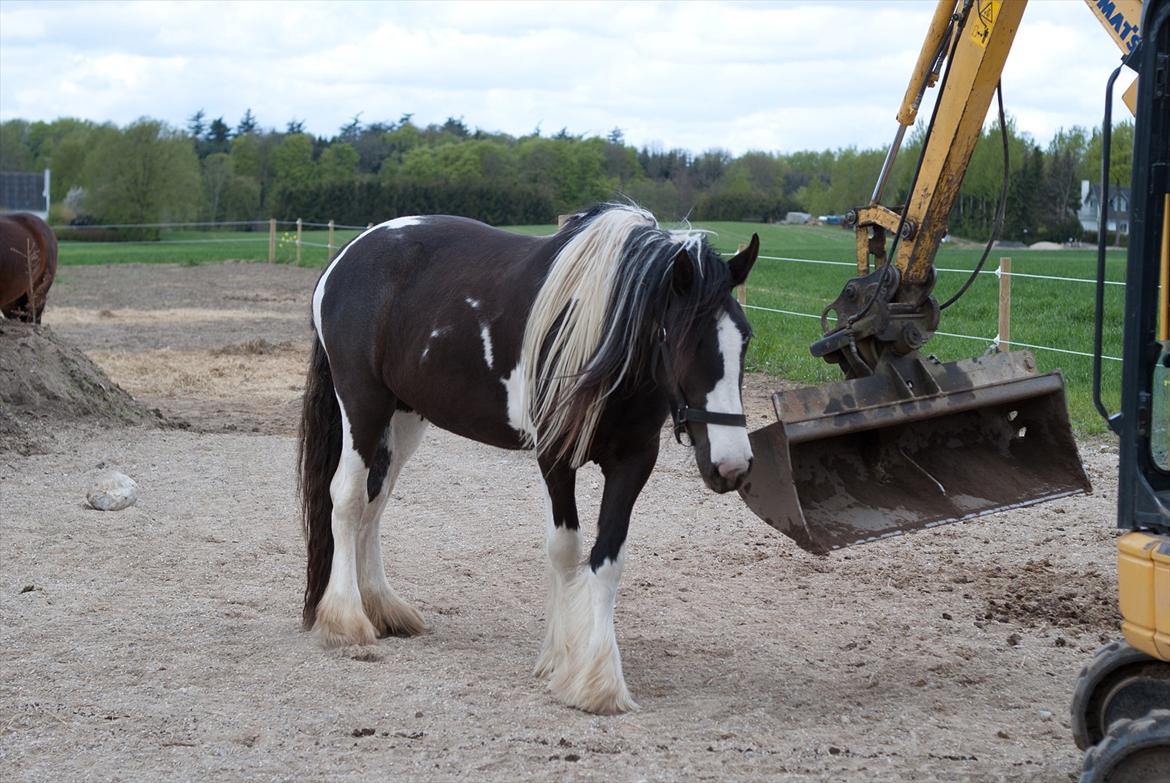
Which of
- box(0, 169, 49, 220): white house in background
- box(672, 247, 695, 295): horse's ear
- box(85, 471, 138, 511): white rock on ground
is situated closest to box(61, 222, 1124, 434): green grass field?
box(672, 247, 695, 295): horse's ear

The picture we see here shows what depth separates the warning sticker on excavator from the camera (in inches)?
176

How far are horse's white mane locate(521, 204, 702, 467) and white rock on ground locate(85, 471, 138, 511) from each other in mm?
3719

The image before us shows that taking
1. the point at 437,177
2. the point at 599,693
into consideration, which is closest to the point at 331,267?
the point at 599,693

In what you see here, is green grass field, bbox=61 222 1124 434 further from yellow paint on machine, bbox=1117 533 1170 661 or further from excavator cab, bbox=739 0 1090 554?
yellow paint on machine, bbox=1117 533 1170 661

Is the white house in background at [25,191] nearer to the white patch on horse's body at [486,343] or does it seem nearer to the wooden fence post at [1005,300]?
the wooden fence post at [1005,300]

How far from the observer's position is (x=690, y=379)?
3764 millimetres

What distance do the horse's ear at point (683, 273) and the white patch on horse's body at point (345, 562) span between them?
5.99ft

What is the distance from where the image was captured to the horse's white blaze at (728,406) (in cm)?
364

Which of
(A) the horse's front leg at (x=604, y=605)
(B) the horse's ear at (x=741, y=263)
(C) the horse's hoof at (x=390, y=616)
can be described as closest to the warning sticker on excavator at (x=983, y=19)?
(B) the horse's ear at (x=741, y=263)

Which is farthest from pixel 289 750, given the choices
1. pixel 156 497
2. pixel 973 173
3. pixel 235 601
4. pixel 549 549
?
pixel 973 173

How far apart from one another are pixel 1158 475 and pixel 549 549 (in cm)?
219

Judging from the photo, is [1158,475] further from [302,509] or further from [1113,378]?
[1113,378]

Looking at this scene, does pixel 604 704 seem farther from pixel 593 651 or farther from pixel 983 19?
pixel 983 19

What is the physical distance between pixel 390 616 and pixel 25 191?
65177 mm
